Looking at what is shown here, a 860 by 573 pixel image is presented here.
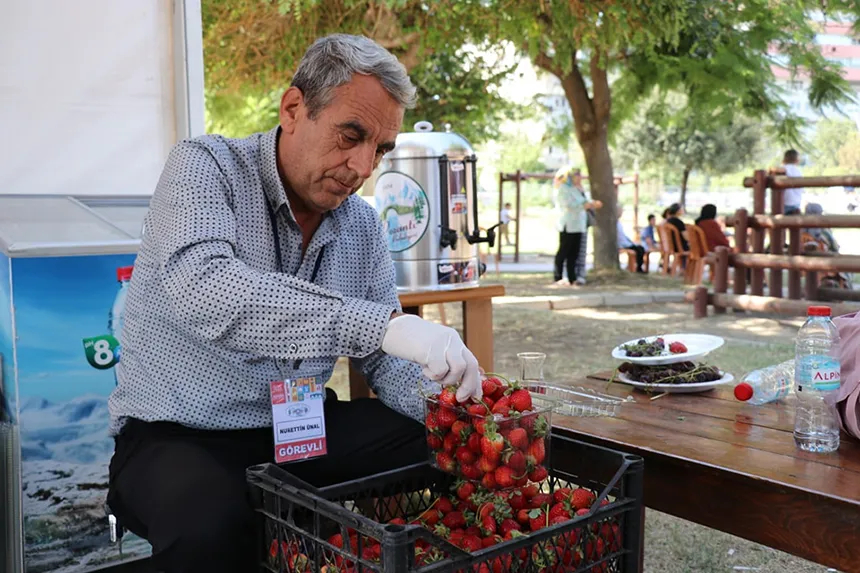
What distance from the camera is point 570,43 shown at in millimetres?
8953

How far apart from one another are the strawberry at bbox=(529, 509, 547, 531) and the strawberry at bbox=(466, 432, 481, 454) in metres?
0.16

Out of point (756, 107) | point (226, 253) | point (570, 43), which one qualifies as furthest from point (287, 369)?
point (756, 107)

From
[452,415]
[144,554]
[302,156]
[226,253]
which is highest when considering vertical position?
[302,156]

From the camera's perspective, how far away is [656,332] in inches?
309

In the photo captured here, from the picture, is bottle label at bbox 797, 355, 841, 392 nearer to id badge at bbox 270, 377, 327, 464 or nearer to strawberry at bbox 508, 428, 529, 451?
strawberry at bbox 508, 428, 529, 451

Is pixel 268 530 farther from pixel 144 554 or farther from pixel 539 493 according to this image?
pixel 144 554

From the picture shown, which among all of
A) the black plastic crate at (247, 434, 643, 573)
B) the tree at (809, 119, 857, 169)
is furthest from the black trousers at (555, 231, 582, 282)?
the tree at (809, 119, 857, 169)

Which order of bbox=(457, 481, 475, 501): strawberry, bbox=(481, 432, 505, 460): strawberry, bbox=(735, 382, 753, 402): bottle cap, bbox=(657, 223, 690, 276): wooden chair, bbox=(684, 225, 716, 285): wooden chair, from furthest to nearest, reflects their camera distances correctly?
bbox=(657, 223, 690, 276): wooden chair < bbox=(684, 225, 716, 285): wooden chair < bbox=(735, 382, 753, 402): bottle cap < bbox=(457, 481, 475, 501): strawberry < bbox=(481, 432, 505, 460): strawberry

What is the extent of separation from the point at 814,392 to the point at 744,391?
1.64 feet

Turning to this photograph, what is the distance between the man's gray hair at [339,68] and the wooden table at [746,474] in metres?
0.93

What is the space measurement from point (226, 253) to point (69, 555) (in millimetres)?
1430

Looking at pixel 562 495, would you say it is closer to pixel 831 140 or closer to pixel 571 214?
A: pixel 571 214

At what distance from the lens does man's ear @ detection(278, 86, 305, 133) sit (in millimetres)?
1925

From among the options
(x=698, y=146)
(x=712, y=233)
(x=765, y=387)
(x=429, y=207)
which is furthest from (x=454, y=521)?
(x=698, y=146)
